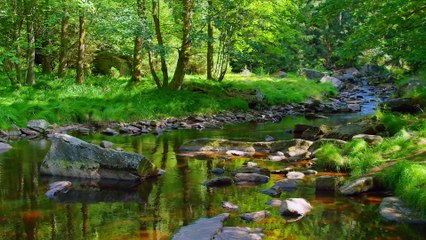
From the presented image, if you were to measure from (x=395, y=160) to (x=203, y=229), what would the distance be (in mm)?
4818

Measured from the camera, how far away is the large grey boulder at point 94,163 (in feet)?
31.3

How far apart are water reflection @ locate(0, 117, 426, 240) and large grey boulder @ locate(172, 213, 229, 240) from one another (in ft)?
0.63

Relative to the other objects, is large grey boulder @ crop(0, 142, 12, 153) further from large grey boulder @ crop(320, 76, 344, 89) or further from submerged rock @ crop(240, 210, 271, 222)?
large grey boulder @ crop(320, 76, 344, 89)

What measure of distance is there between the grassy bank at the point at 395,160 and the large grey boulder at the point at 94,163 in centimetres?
419

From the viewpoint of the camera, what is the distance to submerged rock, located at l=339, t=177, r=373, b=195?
822cm

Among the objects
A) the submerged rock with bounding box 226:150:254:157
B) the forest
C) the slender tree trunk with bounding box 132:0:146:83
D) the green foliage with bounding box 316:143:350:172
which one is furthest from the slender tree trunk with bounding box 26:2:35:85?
the green foliage with bounding box 316:143:350:172

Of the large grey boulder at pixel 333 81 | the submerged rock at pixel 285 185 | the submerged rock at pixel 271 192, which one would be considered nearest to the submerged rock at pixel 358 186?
the submerged rock at pixel 285 185

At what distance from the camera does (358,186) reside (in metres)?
8.25

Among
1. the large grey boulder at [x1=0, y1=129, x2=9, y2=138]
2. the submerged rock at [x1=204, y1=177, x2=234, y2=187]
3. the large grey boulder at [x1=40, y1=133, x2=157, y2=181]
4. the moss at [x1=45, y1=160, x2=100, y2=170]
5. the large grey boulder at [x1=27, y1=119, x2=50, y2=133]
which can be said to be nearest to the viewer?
the submerged rock at [x1=204, y1=177, x2=234, y2=187]

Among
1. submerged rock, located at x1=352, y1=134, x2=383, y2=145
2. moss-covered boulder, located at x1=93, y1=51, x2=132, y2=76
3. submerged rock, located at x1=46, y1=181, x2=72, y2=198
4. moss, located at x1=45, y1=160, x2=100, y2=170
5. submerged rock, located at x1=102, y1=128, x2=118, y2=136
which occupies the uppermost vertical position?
moss-covered boulder, located at x1=93, y1=51, x2=132, y2=76

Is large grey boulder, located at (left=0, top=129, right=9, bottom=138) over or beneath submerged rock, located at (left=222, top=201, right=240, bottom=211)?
over

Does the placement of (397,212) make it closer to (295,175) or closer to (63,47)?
(295,175)

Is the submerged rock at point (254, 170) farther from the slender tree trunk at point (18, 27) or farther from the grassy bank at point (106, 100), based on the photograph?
the slender tree trunk at point (18, 27)

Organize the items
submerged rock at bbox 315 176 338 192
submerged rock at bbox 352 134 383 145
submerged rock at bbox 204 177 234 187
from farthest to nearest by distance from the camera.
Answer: submerged rock at bbox 352 134 383 145 → submerged rock at bbox 204 177 234 187 → submerged rock at bbox 315 176 338 192
